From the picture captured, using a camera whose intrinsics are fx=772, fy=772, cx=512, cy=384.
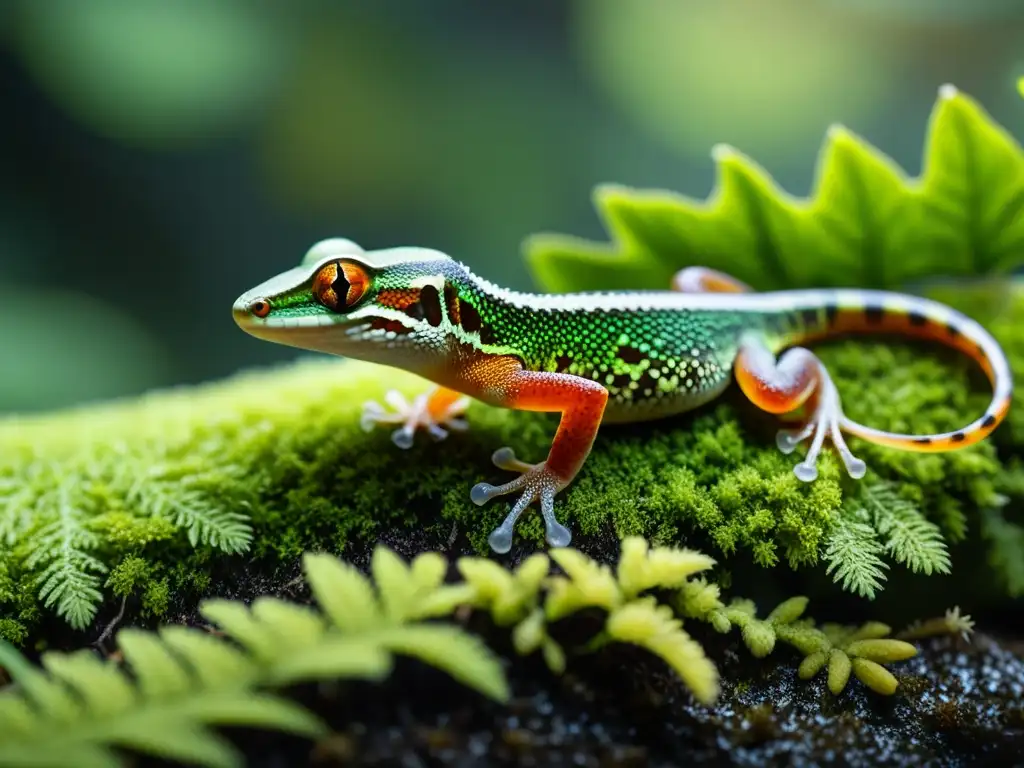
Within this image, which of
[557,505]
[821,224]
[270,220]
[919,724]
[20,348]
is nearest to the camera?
[919,724]

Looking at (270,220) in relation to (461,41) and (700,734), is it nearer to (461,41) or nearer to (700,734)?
(461,41)

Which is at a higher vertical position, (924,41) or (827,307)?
(924,41)

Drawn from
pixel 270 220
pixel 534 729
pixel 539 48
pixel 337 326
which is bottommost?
pixel 534 729

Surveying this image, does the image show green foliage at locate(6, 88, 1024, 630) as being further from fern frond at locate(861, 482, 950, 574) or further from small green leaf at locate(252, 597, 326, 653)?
small green leaf at locate(252, 597, 326, 653)

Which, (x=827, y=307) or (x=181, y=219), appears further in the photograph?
(x=181, y=219)

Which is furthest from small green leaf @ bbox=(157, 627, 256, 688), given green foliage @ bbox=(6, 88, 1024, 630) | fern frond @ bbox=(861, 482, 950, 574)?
fern frond @ bbox=(861, 482, 950, 574)

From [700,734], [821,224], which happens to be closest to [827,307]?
[821,224]

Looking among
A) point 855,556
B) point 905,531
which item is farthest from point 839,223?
point 855,556
